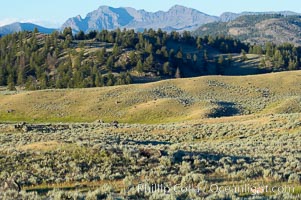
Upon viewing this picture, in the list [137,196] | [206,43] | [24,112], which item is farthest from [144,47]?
[137,196]

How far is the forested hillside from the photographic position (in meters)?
110

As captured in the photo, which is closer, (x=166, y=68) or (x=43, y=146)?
(x=43, y=146)

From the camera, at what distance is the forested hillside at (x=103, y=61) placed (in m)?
110

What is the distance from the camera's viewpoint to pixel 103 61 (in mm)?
126875

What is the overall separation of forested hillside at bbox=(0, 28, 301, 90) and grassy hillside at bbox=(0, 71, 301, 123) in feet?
103

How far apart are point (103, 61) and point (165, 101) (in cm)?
6683

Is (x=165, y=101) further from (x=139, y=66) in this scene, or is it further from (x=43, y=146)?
(x=139, y=66)

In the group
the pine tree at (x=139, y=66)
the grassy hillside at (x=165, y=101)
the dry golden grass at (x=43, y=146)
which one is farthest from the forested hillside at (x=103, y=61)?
the dry golden grass at (x=43, y=146)

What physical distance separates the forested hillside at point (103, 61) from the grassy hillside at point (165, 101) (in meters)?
31.3

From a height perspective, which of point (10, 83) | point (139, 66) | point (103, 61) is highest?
point (103, 61)

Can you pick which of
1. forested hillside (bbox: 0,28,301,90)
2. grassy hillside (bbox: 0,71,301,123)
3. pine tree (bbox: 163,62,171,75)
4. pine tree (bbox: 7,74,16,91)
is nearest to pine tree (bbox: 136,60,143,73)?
forested hillside (bbox: 0,28,301,90)

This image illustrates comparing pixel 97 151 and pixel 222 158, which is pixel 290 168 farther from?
pixel 97 151

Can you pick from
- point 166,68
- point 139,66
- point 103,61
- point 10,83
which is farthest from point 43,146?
point 103,61

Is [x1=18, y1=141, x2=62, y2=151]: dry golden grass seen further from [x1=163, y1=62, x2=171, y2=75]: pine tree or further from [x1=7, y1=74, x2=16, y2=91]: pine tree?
[x1=163, y1=62, x2=171, y2=75]: pine tree
